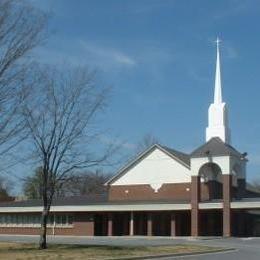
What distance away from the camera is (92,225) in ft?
204

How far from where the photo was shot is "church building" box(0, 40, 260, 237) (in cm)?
5612

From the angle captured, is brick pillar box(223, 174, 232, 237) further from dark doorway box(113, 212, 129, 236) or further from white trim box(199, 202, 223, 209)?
dark doorway box(113, 212, 129, 236)

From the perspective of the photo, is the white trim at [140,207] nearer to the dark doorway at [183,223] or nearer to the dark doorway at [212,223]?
the dark doorway at [212,223]

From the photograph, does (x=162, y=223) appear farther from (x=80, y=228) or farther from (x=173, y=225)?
(x=80, y=228)

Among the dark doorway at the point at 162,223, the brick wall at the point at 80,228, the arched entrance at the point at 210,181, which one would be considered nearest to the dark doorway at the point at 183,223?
the dark doorway at the point at 162,223

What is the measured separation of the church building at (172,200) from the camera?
5612 centimetres

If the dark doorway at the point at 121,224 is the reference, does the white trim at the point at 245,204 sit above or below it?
above

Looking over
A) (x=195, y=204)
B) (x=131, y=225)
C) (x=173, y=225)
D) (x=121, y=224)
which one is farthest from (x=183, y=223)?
(x=121, y=224)

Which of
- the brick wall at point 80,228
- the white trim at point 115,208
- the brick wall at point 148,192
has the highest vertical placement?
the brick wall at point 148,192

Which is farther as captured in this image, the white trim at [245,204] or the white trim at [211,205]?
the white trim at [211,205]

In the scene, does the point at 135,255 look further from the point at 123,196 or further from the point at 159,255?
the point at 123,196

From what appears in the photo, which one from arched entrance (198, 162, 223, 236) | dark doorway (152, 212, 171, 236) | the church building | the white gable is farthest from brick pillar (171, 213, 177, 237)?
the white gable

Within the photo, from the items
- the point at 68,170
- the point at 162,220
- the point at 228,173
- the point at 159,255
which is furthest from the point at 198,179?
the point at 159,255

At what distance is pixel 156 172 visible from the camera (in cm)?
6178
